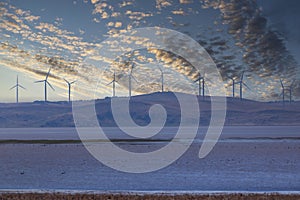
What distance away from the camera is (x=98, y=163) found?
24.4 metres

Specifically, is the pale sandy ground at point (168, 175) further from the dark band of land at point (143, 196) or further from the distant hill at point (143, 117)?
the distant hill at point (143, 117)

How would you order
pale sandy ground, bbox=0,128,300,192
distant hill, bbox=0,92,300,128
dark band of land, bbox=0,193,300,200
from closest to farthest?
dark band of land, bbox=0,193,300,200
pale sandy ground, bbox=0,128,300,192
distant hill, bbox=0,92,300,128

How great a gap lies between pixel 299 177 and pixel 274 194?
702 centimetres

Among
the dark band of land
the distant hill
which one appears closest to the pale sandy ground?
the dark band of land

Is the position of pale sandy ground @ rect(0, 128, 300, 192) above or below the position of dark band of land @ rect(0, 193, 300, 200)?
below

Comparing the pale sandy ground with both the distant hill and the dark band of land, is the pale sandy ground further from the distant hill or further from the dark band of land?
the distant hill

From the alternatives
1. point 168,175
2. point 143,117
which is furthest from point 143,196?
point 143,117

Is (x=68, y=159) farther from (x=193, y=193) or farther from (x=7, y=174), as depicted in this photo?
(x=193, y=193)

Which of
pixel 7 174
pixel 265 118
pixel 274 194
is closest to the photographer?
pixel 274 194

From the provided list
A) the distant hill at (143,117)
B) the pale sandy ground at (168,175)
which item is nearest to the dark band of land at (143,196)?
the pale sandy ground at (168,175)

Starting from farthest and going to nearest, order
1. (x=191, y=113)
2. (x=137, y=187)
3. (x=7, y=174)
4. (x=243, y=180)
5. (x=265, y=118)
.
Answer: (x=191, y=113), (x=265, y=118), (x=7, y=174), (x=243, y=180), (x=137, y=187)

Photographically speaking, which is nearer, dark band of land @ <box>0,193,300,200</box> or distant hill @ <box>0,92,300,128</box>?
dark band of land @ <box>0,193,300,200</box>

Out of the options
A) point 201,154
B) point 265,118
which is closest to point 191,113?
point 265,118

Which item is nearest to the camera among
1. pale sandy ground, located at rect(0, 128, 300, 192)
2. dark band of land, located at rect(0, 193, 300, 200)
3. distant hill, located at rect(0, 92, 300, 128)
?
dark band of land, located at rect(0, 193, 300, 200)
